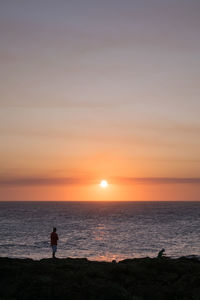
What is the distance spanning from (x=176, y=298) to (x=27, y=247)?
33.6 m

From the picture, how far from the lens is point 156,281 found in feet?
52.1

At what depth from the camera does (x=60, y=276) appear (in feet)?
52.5

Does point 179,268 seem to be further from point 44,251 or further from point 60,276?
point 44,251

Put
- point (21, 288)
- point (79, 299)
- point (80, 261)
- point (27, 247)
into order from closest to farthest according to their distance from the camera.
Result: point (79, 299) < point (21, 288) < point (80, 261) < point (27, 247)

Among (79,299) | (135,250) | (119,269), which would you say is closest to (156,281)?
(119,269)

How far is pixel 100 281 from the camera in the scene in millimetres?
15320

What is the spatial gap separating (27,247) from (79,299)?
3272 centimetres

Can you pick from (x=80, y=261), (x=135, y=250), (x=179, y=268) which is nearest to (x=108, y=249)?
(x=135, y=250)

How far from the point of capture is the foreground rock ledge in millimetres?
13938

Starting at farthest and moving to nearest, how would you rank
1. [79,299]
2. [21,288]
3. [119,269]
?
[119,269] → [21,288] → [79,299]

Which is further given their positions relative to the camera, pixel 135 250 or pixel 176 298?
pixel 135 250

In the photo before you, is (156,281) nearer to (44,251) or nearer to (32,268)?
(32,268)

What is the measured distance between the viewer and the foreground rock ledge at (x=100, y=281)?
45.7ft

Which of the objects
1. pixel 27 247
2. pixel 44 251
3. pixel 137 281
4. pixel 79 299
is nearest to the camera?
pixel 79 299
